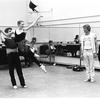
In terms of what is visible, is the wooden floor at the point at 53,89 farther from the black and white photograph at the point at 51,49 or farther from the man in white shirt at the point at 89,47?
the man in white shirt at the point at 89,47

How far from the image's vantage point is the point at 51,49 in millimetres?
12102

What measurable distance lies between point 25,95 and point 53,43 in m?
7.17

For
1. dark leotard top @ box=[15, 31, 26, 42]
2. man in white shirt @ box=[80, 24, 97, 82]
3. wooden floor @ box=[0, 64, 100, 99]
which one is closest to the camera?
wooden floor @ box=[0, 64, 100, 99]

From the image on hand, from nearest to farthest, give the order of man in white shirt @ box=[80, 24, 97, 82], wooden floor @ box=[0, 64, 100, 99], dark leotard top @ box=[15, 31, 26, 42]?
wooden floor @ box=[0, 64, 100, 99] < dark leotard top @ box=[15, 31, 26, 42] < man in white shirt @ box=[80, 24, 97, 82]

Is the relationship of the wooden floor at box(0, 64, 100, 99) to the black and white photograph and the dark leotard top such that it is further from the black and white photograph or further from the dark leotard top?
the dark leotard top

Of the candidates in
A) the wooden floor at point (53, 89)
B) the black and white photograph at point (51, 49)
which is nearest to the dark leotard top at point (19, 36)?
the black and white photograph at point (51, 49)

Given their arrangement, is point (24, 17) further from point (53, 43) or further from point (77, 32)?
point (77, 32)

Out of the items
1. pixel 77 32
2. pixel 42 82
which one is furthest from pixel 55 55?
pixel 42 82

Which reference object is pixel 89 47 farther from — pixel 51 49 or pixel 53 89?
pixel 51 49

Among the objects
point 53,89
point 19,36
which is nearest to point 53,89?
point 53,89

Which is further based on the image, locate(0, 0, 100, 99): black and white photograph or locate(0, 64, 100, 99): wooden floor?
locate(0, 0, 100, 99): black and white photograph

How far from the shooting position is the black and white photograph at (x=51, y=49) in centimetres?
657

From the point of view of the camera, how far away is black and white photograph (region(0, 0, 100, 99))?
21.5ft

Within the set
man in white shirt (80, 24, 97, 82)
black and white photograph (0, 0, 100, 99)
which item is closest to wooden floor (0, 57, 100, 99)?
black and white photograph (0, 0, 100, 99)
